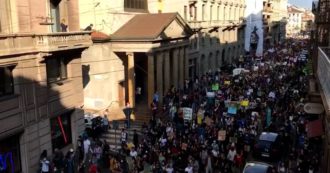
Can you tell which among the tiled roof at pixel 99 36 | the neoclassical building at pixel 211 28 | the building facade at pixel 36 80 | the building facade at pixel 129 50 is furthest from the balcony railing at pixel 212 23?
the building facade at pixel 36 80

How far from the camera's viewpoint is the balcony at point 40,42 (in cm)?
1858

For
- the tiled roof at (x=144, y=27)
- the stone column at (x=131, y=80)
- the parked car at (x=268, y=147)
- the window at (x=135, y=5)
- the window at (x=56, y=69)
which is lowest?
the parked car at (x=268, y=147)

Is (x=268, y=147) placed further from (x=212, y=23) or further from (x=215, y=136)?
(x=212, y=23)

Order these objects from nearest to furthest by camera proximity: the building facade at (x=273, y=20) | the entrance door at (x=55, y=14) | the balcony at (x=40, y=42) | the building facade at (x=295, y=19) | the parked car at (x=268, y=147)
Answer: the balcony at (x=40, y=42) → the parked car at (x=268, y=147) → the entrance door at (x=55, y=14) → the building facade at (x=273, y=20) → the building facade at (x=295, y=19)

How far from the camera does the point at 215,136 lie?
79.7 feet

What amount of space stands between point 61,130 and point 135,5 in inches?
710

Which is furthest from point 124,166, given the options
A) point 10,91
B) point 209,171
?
point 10,91

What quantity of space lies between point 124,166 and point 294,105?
15.6 metres

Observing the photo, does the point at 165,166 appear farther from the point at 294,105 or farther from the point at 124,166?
the point at 294,105

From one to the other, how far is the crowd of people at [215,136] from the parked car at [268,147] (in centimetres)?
42

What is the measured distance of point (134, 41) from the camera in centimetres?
3378

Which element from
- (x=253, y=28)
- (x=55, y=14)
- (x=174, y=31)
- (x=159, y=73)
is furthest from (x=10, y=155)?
(x=253, y=28)

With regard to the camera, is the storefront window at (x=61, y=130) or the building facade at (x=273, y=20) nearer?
the storefront window at (x=61, y=130)

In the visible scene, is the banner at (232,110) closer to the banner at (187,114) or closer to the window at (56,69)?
the banner at (187,114)
